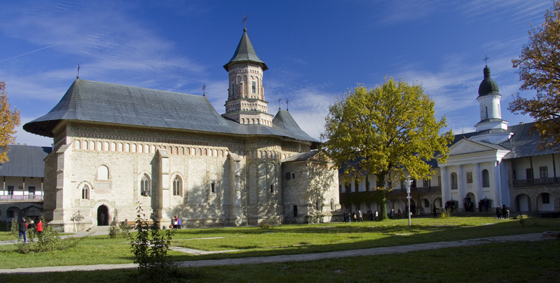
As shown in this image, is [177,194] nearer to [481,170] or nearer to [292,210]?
[292,210]

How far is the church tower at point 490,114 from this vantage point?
46.7m

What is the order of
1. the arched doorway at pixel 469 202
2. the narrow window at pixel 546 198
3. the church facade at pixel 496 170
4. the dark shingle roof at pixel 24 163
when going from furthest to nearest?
the dark shingle roof at pixel 24 163, the arched doorway at pixel 469 202, the narrow window at pixel 546 198, the church facade at pixel 496 170

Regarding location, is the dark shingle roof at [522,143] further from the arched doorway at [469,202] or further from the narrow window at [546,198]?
the arched doorway at [469,202]

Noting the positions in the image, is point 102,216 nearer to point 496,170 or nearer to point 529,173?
point 496,170

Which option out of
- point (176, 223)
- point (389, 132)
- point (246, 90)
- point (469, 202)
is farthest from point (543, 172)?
point (176, 223)

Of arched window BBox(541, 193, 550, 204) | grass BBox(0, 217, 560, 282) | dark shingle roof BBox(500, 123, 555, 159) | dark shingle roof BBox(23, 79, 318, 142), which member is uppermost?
dark shingle roof BBox(23, 79, 318, 142)

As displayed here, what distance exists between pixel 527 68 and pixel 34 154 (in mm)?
48685

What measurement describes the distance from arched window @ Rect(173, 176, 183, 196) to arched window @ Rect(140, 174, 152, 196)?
196cm

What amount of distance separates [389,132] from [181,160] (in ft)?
50.4

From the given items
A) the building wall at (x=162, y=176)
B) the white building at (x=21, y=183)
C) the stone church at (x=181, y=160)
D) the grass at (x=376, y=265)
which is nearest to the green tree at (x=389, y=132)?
the stone church at (x=181, y=160)

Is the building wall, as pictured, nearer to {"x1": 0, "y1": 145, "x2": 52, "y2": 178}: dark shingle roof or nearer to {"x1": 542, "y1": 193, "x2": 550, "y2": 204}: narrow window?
{"x1": 0, "y1": 145, "x2": 52, "y2": 178}: dark shingle roof

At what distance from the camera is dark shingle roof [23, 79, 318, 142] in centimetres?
3253

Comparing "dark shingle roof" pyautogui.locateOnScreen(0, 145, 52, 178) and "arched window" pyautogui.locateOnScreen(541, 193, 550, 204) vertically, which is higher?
"dark shingle roof" pyautogui.locateOnScreen(0, 145, 52, 178)

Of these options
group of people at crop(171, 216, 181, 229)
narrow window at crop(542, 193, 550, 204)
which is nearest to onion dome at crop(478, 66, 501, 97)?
narrow window at crop(542, 193, 550, 204)
